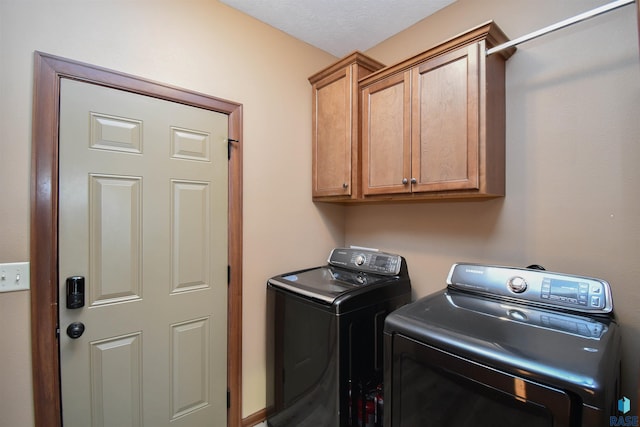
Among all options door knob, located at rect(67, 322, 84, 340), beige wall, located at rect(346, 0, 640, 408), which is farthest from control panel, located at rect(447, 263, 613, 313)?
door knob, located at rect(67, 322, 84, 340)

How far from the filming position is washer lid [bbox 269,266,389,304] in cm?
149

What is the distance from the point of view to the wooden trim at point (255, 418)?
5.89ft

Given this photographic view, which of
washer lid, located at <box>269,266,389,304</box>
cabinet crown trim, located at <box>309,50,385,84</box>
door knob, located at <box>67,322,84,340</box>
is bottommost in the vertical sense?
door knob, located at <box>67,322,84,340</box>

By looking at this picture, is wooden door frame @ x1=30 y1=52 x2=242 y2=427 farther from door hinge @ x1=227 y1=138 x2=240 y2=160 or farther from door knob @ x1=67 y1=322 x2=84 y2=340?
door hinge @ x1=227 y1=138 x2=240 y2=160

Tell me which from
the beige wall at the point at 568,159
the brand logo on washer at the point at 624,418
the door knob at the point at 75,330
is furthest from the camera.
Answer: the door knob at the point at 75,330

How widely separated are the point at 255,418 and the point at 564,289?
188cm

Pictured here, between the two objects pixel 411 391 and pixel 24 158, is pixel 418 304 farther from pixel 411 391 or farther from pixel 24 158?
pixel 24 158

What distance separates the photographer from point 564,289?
1.10m

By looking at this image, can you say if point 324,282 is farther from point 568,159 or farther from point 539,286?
point 568,159

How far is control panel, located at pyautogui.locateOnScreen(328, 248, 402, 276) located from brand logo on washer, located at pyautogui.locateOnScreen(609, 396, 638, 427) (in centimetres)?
101

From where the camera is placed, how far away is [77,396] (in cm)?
128

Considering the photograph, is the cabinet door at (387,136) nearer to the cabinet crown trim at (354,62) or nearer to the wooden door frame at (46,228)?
the cabinet crown trim at (354,62)

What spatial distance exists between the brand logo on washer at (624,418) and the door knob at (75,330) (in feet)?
6.27

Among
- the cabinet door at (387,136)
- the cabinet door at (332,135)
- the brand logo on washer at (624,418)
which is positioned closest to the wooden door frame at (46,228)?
the cabinet door at (332,135)
